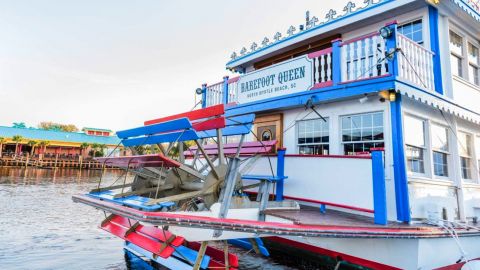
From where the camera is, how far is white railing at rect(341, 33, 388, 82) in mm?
5539

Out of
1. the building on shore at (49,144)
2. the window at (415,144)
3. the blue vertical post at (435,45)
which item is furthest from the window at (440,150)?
the building on shore at (49,144)

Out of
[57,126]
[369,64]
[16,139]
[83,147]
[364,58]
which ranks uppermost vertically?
[57,126]

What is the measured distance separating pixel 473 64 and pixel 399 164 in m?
4.79

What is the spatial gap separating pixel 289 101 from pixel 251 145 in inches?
48.7

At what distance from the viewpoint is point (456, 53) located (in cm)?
714

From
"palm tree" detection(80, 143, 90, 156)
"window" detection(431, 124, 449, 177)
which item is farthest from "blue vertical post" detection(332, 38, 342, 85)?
"palm tree" detection(80, 143, 90, 156)

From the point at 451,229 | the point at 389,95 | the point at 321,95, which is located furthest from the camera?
the point at 321,95

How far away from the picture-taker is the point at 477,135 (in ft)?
25.0

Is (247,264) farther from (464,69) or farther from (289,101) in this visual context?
(464,69)

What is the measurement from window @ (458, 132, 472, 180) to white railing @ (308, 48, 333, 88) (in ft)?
10.8

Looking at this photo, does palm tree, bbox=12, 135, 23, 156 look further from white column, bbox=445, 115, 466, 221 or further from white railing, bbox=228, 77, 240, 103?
white column, bbox=445, 115, 466, 221

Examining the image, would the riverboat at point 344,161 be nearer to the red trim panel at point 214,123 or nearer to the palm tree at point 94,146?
the red trim panel at point 214,123

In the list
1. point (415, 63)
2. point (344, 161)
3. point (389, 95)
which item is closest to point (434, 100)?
point (415, 63)

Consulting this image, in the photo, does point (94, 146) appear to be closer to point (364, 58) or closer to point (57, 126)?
point (57, 126)
